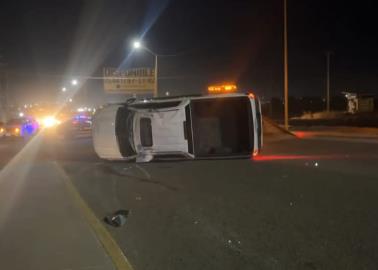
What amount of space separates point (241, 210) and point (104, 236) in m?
2.89

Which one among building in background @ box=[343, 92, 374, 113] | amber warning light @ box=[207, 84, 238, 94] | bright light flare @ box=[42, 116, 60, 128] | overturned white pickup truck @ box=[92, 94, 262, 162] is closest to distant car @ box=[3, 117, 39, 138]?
bright light flare @ box=[42, 116, 60, 128]

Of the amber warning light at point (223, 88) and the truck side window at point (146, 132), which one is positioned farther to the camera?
the amber warning light at point (223, 88)

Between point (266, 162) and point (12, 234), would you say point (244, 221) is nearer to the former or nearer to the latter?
point (12, 234)

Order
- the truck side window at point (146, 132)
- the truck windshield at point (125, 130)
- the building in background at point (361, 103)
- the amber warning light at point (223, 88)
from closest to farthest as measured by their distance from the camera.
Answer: the truck side window at point (146, 132), the truck windshield at point (125, 130), the amber warning light at point (223, 88), the building in background at point (361, 103)

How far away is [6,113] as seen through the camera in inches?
3199

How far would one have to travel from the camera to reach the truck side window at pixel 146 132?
19.0 meters

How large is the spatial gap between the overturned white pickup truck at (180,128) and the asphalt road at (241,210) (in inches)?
22.0

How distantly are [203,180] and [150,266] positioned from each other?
8194 mm

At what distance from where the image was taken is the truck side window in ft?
62.3

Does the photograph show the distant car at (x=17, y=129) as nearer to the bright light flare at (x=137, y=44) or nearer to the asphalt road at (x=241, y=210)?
the bright light flare at (x=137, y=44)

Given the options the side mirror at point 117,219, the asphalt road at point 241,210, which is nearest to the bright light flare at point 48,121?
the asphalt road at point 241,210

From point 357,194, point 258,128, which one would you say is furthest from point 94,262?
point 258,128

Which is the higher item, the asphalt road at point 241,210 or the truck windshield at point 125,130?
the truck windshield at point 125,130

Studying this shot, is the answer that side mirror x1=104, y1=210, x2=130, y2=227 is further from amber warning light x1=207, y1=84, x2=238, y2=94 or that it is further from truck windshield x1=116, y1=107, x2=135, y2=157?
amber warning light x1=207, y1=84, x2=238, y2=94
